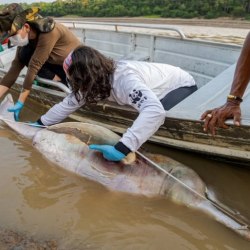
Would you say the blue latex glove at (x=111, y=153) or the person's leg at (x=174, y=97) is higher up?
the person's leg at (x=174, y=97)

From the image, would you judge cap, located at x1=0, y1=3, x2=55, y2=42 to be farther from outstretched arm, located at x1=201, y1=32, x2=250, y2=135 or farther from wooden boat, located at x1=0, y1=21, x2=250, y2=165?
outstretched arm, located at x1=201, y1=32, x2=250, y2=135

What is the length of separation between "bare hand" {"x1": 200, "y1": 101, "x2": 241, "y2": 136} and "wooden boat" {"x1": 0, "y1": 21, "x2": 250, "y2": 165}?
6 centimetres

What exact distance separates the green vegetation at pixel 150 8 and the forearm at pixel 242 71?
85.8ft

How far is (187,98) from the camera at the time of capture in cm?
388

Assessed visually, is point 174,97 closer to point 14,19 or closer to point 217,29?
point 14,19

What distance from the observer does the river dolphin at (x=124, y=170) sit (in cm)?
329

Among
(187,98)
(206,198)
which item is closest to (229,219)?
(206,198)

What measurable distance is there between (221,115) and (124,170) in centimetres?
101

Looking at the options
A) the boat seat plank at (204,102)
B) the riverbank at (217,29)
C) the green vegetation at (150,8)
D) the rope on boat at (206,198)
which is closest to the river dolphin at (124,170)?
the rope on boat at (206,198)

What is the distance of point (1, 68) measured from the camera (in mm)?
6684

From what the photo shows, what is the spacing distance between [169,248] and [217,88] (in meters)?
1.76

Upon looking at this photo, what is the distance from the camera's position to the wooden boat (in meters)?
3.57

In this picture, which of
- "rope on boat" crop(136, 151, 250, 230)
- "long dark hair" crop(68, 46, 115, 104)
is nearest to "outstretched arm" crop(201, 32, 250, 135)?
"rope on boat" crop(136, 151, 250, 230)

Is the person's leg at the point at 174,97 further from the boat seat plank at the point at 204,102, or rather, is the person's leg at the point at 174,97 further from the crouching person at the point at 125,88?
the boat seat plank at the point at 204,102
